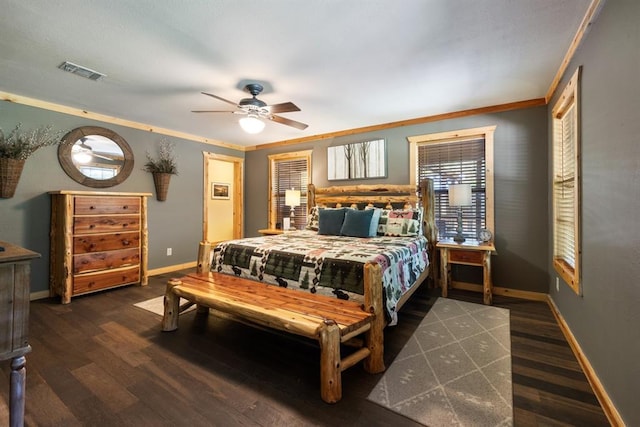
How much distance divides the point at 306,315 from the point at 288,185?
13.1 feet

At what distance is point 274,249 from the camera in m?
2.72

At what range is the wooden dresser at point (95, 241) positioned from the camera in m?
3.38

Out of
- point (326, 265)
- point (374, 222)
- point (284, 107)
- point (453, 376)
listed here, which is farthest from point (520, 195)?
point (284, 107)

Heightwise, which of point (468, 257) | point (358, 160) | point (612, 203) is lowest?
point (468, 257)

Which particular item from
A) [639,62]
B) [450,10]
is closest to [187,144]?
[450,10]

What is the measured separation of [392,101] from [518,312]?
278cm

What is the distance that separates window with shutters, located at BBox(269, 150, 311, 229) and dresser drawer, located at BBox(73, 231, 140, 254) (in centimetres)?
246

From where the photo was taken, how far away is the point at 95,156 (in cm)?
399

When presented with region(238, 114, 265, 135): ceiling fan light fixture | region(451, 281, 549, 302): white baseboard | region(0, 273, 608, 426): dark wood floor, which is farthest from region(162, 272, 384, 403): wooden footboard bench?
region(451, 281, 549, 302): white baseboard

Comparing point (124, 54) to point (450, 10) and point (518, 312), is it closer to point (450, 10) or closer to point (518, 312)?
point (450, 10)

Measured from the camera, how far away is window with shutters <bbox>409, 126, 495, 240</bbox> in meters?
3.68

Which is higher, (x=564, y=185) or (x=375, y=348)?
(x=564, y=185)

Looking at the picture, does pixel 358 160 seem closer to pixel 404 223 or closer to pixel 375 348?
pixel 404 223

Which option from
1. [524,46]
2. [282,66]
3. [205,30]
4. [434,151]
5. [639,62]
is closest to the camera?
[639,62]
